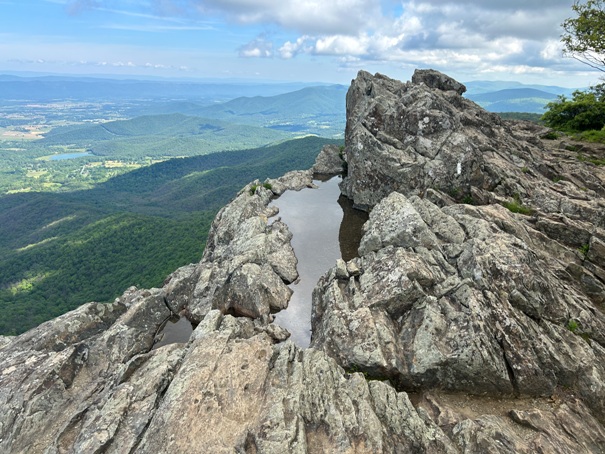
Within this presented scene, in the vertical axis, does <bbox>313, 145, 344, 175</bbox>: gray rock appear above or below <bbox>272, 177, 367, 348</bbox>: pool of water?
above

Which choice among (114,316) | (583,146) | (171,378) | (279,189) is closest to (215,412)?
(171,378)

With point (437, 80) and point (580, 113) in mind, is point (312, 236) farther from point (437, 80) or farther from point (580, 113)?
point (580, 113)

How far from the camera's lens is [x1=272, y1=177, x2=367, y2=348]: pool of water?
2095 cm

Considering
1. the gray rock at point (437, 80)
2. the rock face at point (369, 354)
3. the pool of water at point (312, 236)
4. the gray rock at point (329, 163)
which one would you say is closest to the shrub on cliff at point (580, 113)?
the gray rock at point (437, 80)

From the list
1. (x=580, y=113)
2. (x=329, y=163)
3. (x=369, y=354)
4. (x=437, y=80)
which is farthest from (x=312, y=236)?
(x=580, y=113)

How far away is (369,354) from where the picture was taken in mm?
15156

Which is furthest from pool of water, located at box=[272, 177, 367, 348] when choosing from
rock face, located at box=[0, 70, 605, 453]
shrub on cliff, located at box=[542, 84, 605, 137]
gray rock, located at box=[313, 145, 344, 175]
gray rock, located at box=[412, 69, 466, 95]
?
shrub on cliff, located at box=[542, 84, 605, 137]

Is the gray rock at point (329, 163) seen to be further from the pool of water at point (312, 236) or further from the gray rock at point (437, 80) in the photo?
the gray rock at point (437, 80)

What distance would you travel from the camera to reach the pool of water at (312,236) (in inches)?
825

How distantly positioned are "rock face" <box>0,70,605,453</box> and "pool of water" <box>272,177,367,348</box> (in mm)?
1140

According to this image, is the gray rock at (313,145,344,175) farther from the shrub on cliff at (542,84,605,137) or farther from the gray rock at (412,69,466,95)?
the shrub on cliff at (542,84,605,137)

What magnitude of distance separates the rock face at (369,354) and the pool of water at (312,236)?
1.14 metres

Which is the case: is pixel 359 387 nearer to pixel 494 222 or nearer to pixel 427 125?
pixel 494 222

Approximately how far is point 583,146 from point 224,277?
4981 centimetres
